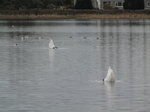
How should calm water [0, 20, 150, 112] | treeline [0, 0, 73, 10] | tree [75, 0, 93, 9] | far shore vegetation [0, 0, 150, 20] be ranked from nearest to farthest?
calm water [0, 20, 150, 112]
far shore vegetation [0, 0, 150, 20]
tree [75, 0, 93, 9]
treeline [0, 0, 73, 10]

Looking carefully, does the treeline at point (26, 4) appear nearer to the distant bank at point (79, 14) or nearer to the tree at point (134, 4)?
the distant bank at point (79, 14)

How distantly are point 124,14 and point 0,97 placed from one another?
3674 inches

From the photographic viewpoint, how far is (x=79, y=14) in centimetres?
11488

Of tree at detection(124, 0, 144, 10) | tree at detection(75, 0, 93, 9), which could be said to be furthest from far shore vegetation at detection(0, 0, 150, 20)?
tree at detection(124, 0, 144, 10)

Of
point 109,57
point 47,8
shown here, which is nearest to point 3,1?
point 47,8

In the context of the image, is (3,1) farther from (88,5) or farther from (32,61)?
(32,61)

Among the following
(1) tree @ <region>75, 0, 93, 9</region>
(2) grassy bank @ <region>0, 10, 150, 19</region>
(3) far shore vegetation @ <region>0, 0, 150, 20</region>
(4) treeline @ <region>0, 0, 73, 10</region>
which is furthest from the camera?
(4) treeline @ <region>0, 0, 73, 10</region>

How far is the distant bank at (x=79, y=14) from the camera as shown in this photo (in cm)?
11375

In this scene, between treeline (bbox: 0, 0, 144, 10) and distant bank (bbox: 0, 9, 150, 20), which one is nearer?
distant bank (bbox: 0, 9, 150, 20)

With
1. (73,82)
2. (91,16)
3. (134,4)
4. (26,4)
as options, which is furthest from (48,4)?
(73,82)

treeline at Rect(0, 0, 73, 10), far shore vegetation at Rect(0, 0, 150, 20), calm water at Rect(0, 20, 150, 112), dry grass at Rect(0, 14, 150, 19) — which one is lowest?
dry grass at Rect(0, 14, 150, 19)

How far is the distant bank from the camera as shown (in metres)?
114

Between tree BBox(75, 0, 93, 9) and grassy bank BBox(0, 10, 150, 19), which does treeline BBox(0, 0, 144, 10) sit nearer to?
tree BBox(75, 0, 93, 9)

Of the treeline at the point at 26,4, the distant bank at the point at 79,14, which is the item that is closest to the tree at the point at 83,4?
the distant bank at the point at 79,14
